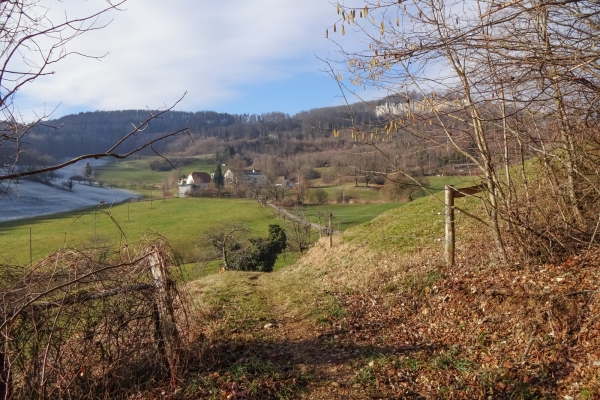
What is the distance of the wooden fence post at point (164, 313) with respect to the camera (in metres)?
4.89

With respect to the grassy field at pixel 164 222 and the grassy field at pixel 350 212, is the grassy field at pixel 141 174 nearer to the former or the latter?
the grassy field at pixel 164 222

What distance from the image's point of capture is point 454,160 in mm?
7797

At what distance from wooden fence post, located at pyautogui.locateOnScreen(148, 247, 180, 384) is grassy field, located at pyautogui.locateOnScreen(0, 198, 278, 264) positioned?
88.7 ft

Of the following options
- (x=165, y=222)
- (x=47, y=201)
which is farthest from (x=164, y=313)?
(x=47, y=201)

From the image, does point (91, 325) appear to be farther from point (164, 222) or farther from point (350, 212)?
point (164, 222)

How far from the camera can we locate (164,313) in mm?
4918

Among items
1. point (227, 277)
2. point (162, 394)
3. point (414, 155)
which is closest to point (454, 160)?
point (414, 155)

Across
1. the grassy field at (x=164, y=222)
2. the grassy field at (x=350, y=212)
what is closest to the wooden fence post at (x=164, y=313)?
the grassy field at (x=164, y=222)

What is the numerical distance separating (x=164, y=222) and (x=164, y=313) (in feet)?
143

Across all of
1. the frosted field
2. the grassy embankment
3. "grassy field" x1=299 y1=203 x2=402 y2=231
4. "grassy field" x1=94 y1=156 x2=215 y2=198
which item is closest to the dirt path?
"grassy field" x1=299 y1=203 x2=402 y2=231

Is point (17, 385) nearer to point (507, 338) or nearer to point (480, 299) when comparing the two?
point (507, 338)

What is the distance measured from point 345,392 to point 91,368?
285 cm

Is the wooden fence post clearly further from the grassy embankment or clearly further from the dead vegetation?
the grassy embankment

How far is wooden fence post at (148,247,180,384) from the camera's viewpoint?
4891 mm
